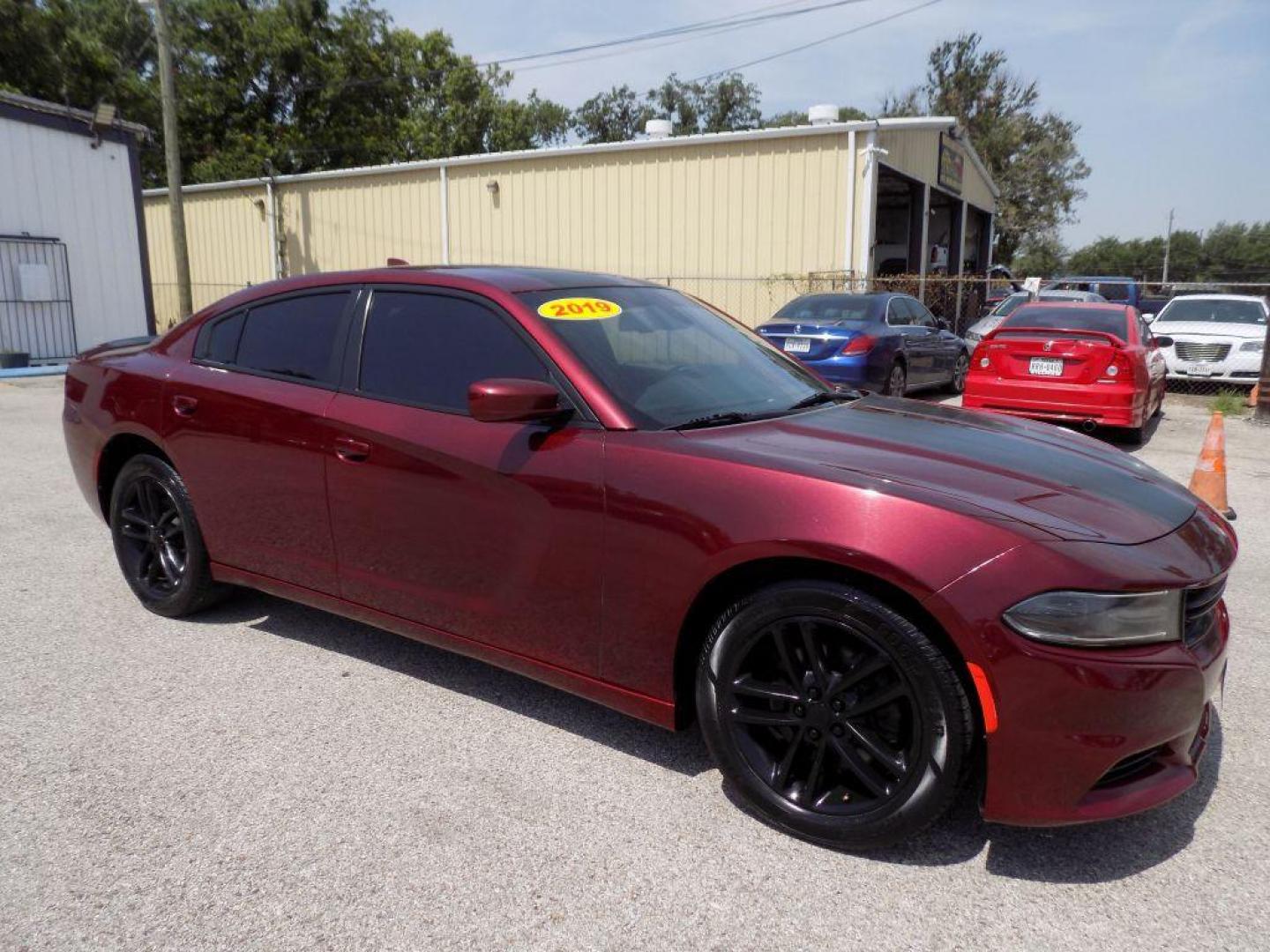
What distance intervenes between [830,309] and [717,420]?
917cm

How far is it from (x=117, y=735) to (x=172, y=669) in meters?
0.58

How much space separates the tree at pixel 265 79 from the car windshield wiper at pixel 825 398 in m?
34.7

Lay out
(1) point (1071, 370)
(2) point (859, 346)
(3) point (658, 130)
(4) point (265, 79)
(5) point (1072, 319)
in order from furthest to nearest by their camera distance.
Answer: (4) point (265, 79)
(3) point (658, 130)
(2) point (859, 346)
(5) point (1072, 319)
(1) point (1071, 370)

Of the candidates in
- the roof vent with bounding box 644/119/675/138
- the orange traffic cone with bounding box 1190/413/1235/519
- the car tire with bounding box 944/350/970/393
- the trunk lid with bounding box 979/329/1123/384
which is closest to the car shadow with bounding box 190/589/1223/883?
the orange traffic cone with bounding box 1190/413/1235/519

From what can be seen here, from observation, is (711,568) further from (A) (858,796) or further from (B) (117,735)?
(B) (117,735)

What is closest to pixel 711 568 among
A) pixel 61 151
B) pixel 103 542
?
pixel 103 542

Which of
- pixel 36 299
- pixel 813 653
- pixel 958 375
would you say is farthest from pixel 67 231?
pixel 813 653

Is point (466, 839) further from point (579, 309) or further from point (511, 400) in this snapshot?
point (579, 309)

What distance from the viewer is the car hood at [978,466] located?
94.8 inches

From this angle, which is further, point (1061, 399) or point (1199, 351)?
point (1199, 351)

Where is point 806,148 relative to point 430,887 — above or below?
above

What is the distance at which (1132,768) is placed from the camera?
7.76 ft

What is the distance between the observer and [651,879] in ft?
7.90

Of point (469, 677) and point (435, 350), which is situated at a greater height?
point (435, 350)
